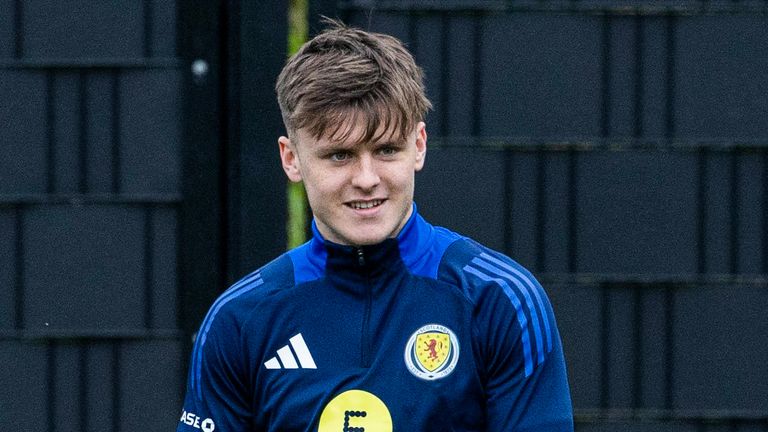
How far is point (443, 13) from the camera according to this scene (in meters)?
3.86

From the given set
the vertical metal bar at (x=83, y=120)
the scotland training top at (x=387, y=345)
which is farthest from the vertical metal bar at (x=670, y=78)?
the vertical metal bar at (x=83, y=120)

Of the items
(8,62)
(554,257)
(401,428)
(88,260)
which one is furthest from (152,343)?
(401,428)

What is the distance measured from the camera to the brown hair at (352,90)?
2727 millimetres

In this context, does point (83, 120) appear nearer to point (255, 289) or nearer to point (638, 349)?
point (255, 289)

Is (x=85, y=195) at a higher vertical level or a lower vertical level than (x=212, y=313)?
higher

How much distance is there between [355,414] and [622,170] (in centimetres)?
139

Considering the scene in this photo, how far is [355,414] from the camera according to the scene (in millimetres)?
2750

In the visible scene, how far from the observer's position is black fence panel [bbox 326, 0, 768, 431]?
3.82 meters

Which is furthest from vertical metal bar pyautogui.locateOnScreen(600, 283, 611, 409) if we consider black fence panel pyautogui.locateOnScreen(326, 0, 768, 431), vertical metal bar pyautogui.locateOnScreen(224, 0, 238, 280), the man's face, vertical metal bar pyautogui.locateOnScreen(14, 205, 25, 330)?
vertical metal bar pyautogui.locateOnScreen(14, 205, 25, 330)

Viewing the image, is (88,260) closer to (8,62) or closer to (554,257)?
(8,62)

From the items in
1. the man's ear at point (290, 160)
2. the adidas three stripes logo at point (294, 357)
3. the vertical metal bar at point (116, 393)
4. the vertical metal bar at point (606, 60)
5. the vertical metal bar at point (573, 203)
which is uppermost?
the vertical metal bar at point (606, 60)

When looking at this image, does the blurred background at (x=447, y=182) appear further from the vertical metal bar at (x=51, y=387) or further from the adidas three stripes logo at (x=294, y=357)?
the adidas three stripes logo at (x=294, y=357)

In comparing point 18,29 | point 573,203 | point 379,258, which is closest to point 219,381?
point 379,258

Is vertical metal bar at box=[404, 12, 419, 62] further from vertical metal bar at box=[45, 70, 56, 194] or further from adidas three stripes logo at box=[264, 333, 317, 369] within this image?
adidas three stripes logo at box=[264, 333, 317, 369]
